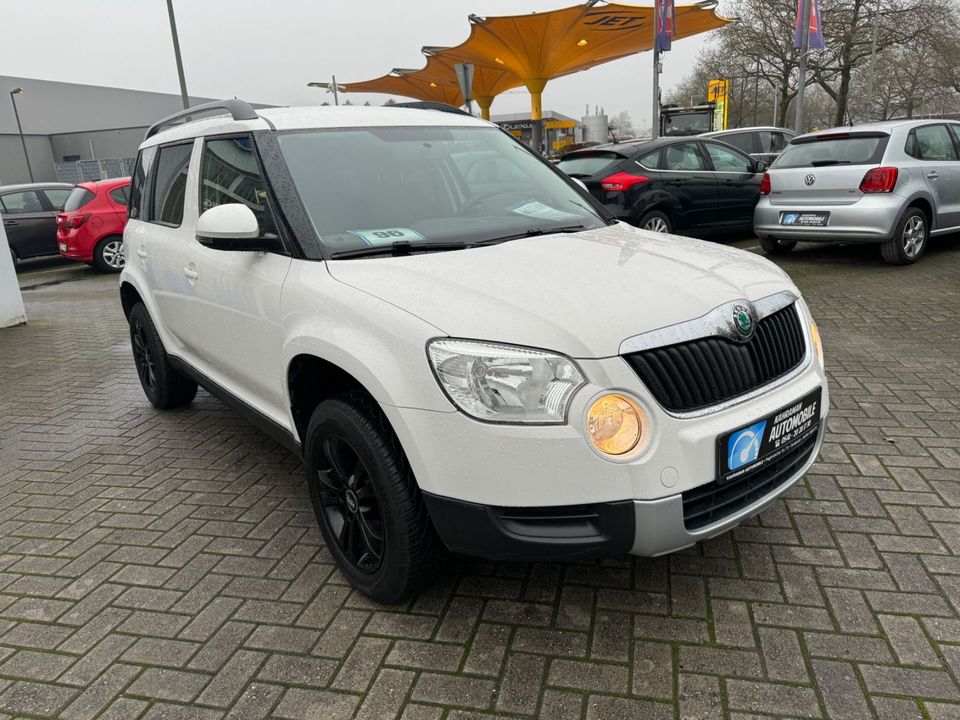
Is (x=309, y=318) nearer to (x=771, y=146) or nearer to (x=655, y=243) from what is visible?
(x=655, y=243)

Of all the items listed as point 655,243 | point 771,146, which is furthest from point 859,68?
point 655,243

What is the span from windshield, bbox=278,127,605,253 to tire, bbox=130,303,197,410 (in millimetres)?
2083

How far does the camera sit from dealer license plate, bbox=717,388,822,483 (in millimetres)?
2256

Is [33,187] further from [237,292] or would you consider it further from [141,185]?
[237,292]

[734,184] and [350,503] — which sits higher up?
[734,184]

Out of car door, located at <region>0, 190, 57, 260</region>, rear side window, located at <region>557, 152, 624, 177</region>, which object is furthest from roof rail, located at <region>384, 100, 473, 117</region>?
car door, located at <region>0, 190, 57, 260</region>

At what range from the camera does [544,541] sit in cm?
215

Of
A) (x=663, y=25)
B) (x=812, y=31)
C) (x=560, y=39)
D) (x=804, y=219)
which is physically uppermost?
(x=560, y=39)

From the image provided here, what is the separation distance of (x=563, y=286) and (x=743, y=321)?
60cm

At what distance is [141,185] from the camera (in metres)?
4.71

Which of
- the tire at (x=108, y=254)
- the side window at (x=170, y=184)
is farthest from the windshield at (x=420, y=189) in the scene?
the tire at (x=108, y=254)

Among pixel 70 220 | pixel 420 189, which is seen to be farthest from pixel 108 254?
pixel 420 189

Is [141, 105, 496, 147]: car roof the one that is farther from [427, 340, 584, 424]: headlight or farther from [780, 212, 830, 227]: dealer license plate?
[780, 212, 830, 227]: dealer license plate

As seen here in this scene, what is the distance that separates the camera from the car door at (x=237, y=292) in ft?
9.56
